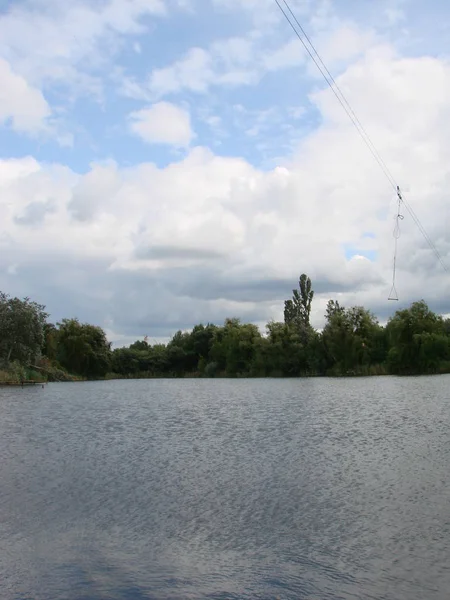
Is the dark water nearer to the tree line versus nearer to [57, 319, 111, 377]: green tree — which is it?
the tree line

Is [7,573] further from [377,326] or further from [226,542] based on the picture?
[377,326]

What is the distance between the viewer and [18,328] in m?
74.9

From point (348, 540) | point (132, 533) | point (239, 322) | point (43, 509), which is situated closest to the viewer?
point (348, 540)

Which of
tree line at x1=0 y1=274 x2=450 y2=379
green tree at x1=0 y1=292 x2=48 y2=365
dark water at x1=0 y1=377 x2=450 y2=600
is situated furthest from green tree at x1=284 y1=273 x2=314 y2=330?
dark water at x1=0 y1=377 x2=450 y2=600

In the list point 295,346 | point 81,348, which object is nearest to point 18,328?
point 81,348

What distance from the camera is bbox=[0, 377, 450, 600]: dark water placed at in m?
10.6

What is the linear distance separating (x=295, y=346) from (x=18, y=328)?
5871cm

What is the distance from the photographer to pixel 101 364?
113000mm

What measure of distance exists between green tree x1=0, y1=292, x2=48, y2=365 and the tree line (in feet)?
0.39

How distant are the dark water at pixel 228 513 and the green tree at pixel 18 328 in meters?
44.9

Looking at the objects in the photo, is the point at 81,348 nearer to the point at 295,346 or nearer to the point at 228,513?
the point at 295,346

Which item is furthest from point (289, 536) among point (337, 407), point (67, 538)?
point (337, 407)

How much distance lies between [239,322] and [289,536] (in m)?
132

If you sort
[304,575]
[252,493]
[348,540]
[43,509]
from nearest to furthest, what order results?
[304,575]
[348,540]
[43,509]
[252,493]
